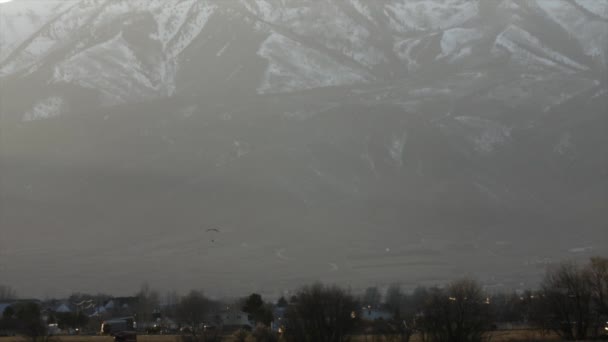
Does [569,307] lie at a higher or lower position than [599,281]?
lower

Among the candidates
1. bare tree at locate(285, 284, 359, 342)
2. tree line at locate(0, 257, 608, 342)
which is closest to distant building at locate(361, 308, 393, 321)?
tree line at locate(0, 257, 608, 342)

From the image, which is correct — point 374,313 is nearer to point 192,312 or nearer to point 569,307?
point 192,312

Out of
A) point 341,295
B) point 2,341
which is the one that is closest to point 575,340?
point 341,295

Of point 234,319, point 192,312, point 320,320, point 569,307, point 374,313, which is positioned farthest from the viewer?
point 374,313

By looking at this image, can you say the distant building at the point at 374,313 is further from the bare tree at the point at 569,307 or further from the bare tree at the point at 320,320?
the bare tree at the point at 320,320

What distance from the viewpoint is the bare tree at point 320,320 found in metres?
76.1

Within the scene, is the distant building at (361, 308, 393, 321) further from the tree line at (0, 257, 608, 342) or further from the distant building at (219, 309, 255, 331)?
the tree line at (0, 257, 608, 342)

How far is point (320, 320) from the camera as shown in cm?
7681

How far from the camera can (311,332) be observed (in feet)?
250

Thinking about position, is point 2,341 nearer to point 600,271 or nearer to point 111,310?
point 600,271

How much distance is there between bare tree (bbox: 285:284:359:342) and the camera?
7609cm

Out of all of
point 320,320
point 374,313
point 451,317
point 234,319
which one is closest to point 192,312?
point 234,319

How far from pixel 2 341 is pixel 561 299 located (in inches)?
1880

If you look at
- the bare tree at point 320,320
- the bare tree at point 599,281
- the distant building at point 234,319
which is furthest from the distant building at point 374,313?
the bare tree at point 320,320
